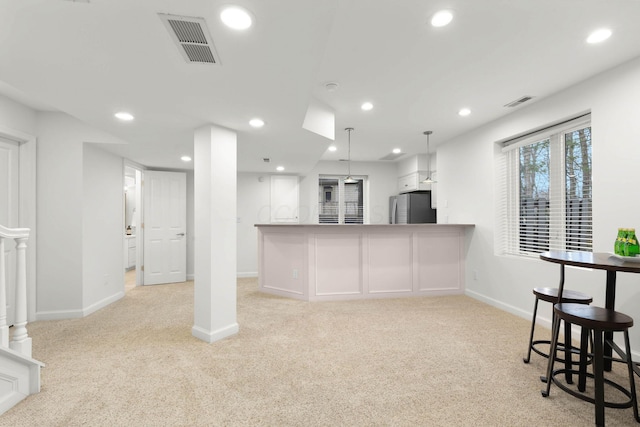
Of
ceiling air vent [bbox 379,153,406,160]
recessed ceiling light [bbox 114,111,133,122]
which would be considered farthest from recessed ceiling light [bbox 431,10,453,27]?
ceiling air vent [bbox 379,153,406,160]

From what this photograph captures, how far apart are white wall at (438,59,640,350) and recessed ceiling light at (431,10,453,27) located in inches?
73.5

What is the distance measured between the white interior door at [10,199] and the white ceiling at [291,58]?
0.59 meters

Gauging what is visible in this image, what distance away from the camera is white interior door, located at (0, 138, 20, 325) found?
125 inches

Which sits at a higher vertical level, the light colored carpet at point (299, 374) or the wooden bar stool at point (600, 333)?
the wooden bar stool at point (600, 333)

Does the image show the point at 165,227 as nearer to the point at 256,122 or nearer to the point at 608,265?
the point at 256,122

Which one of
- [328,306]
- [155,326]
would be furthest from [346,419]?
[155,326]

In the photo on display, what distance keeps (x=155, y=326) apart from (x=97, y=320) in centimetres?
83

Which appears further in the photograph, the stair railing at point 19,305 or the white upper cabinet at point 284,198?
the white upper cabinet at point 284,198

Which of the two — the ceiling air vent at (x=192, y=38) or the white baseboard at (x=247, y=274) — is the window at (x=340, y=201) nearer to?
the white baseboard at (x=247, y=274)

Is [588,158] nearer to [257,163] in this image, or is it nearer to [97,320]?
[257,163]

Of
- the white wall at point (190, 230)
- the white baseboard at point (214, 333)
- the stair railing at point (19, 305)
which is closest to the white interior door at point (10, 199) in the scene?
the stair railing at point (19, 305)

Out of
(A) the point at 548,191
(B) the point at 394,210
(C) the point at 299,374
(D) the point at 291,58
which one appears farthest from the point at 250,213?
(A) the point at 548,191

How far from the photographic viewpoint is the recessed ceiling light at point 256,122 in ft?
9.44

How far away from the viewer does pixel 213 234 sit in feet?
9.53
